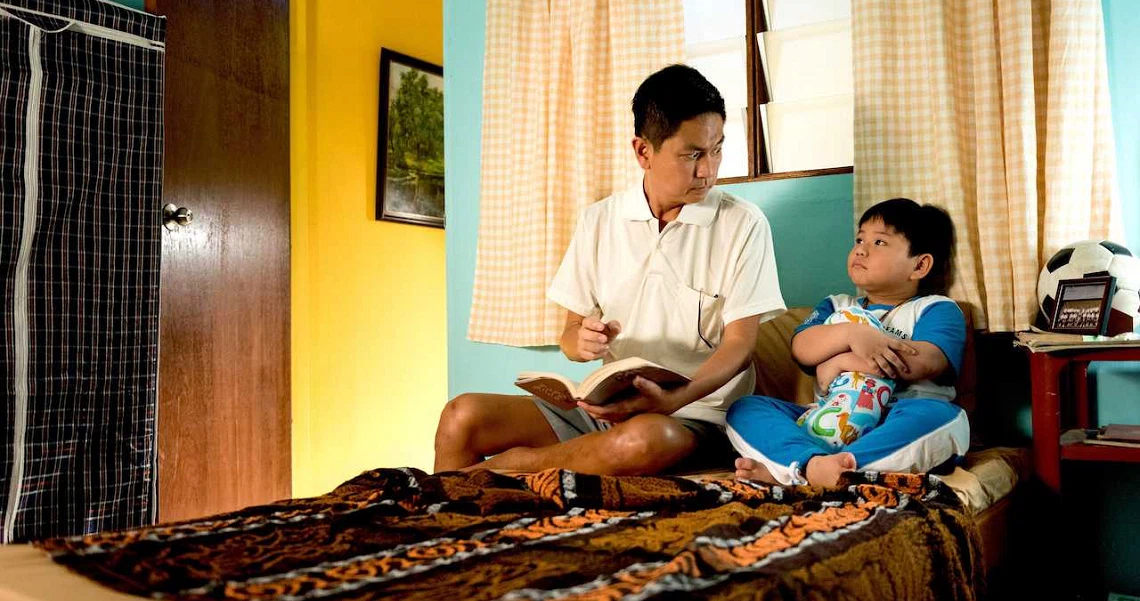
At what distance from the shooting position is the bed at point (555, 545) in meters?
0.95

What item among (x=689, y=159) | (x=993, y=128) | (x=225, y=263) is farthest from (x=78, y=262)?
(x=993, y=128)

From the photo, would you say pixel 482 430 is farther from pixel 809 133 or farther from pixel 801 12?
pixel 801 12

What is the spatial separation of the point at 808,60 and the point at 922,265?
74 centimetres

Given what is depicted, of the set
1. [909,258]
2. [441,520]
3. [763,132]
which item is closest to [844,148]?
[763,132]

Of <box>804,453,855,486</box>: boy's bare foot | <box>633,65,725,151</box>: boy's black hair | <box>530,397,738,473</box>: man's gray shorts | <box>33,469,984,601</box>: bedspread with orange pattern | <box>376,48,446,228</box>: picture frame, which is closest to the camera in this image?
<box>33,469,984,601</box>: bedspread with orange pattern

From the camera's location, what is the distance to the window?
2408 mm

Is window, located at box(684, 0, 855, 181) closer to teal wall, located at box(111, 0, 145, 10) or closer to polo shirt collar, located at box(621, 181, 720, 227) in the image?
polo shirt collar, located at box(621, 181, 720, 227)

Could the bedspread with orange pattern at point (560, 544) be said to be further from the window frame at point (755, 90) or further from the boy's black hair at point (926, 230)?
the window frame at point (755, 90)

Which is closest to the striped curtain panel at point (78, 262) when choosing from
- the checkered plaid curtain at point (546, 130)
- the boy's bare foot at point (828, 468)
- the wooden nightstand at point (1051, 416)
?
the checkered plaid curtain at point (546, 130)

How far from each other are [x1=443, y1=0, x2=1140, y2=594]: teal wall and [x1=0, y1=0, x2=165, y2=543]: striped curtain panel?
3.04 feet

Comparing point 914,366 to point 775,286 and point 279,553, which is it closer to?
point 775,286

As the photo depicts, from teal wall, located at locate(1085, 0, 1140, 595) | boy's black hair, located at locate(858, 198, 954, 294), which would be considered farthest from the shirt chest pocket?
teal wall, located at locate(1085, 0, 1140, 595)

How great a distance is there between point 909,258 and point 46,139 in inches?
91.3

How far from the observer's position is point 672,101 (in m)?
2.00
